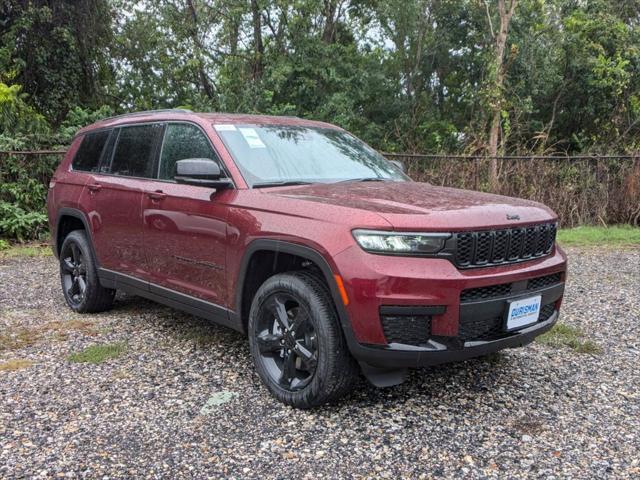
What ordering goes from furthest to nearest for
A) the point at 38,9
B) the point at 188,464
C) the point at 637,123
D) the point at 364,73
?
the point at 364,73
the point at 637,123
the point at 38,9
the point at 188,464

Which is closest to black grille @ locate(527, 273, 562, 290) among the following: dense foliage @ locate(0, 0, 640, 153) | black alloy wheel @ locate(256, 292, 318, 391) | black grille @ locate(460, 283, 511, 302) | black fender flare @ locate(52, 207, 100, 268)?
black grille @ locate(460, 283, 511, 302)

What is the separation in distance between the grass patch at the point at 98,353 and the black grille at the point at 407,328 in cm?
231

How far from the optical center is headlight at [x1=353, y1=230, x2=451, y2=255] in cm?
295

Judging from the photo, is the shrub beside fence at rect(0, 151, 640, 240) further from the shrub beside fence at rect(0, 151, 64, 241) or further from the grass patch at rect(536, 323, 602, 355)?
the grass patch at rect(536, 323, 602, 355)

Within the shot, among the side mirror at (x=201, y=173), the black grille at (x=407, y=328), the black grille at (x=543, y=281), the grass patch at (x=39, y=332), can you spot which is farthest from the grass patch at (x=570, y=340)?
the grass patch at (x=39, y=332)

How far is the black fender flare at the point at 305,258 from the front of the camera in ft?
9.90

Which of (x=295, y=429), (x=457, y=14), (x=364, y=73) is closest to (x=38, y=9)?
(x=364, y=73)

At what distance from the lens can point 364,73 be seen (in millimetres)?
17969

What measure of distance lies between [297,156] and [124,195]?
154 centimetres

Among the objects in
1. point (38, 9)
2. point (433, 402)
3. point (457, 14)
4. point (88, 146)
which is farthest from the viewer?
point (457, 14)

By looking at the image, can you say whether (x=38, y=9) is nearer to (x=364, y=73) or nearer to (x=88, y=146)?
(x=364, y=73)

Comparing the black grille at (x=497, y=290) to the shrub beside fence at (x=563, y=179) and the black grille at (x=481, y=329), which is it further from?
the shrub beside fence at (x=563, y=179)

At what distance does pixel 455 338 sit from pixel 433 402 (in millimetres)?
661

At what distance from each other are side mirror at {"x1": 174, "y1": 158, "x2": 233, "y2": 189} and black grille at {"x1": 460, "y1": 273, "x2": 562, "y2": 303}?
1.69 m
